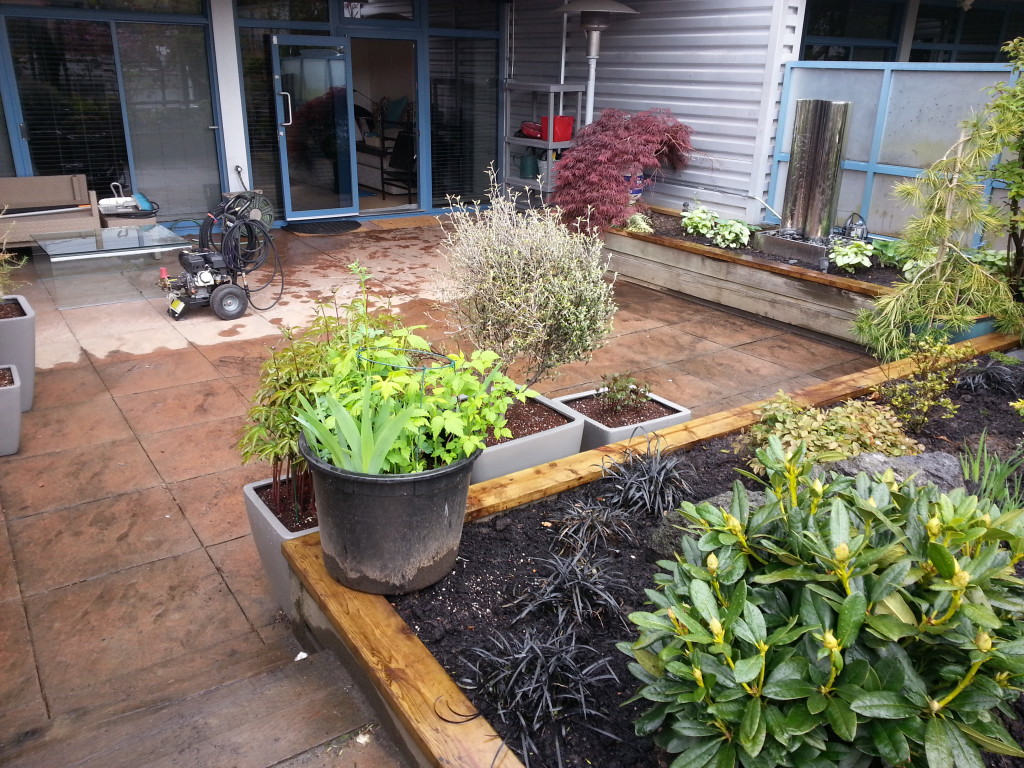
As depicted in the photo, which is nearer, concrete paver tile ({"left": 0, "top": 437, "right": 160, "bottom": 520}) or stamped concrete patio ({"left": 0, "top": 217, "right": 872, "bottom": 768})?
stamped concrete patio ({"left": 0, "top": 217, "right": 872, "bottom": 768})

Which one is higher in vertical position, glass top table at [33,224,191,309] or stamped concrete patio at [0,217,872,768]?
glass top table at [33,224,191,309]

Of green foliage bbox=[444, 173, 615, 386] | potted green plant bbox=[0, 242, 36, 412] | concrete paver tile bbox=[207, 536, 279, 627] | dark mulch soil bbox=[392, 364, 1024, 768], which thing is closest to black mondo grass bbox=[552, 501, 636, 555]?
dark mulch soil bbox=[392, 364, 1024, 768]

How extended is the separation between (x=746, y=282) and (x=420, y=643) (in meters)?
5.08

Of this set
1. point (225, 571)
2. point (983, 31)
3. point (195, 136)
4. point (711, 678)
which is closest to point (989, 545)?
point (711, 678)

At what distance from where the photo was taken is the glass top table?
6.13 m

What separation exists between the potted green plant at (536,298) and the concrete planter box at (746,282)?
1814 millimetres

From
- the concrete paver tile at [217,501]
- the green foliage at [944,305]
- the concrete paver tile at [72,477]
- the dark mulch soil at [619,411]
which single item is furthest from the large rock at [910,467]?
the concrete paver tile at [72,477]

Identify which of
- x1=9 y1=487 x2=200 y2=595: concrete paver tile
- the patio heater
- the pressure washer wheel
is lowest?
x1=9 y1=487 x2=200 y2=595: concrete paver tile

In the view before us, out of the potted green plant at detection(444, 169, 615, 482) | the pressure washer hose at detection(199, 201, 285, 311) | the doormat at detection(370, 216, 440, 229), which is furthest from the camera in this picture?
the doormat at detection(370, 216, 440, 229)

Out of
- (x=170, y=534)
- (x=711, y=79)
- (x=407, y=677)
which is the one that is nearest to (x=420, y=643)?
(x=407, y=677)

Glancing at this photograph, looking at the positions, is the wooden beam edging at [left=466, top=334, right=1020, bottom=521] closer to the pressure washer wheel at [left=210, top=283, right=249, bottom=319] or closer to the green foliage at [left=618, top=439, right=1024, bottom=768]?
the green foliage at [left=618, top=439, right=1024, bottom=768]

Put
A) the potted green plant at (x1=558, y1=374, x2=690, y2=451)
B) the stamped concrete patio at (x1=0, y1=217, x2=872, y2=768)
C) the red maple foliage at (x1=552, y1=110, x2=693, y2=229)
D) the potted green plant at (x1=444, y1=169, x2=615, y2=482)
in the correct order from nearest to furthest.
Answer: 1. the stamped concrete patio at (x1=0, y1=217, x2=872, y2=768)
2. the potted green plant at (x1=444, y1=169, x2=615, y2=482)
3. the potted green plant at (x1=558, y1=374, x2=690, y2=451)
4. the red maple foliage at (x1=552, y1=110, x2=693, y2=229)

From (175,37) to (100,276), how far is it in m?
3.32

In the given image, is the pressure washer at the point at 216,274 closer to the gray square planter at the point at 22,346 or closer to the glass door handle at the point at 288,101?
the gray square planter at the point at 22,346
